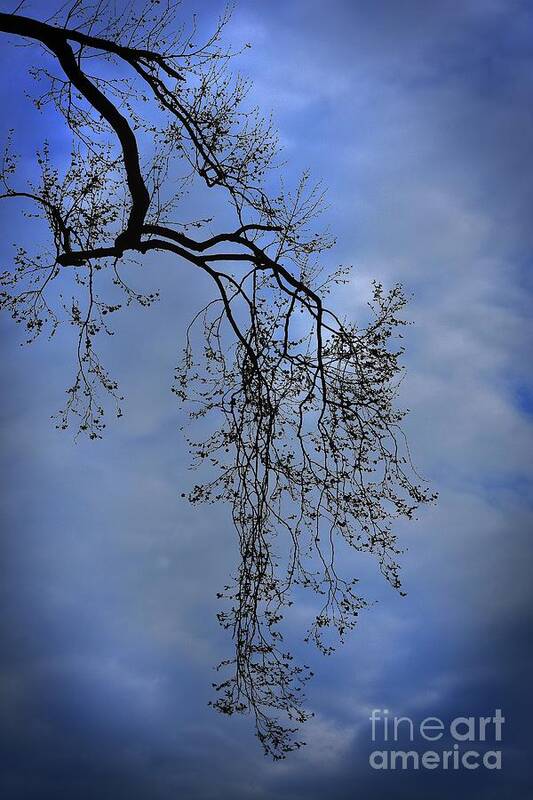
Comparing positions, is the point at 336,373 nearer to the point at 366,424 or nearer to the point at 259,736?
the point at 366,424

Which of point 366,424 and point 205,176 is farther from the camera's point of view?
point 205,176

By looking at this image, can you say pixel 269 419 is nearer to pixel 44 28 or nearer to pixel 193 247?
pixel 193 247

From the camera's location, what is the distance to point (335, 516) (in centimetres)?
720

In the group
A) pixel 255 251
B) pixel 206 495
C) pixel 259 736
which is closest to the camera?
pixel 259 736

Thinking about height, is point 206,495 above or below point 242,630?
above

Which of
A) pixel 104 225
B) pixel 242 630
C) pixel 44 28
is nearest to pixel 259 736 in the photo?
pixel 242 630

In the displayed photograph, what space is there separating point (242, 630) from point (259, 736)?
2.63 ft

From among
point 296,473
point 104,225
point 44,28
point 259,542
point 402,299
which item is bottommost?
point 259,542

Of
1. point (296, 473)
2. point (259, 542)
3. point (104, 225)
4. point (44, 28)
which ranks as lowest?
point (259, 542)

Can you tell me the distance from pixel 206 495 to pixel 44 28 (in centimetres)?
408

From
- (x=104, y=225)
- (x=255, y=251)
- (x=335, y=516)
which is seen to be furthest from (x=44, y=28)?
(x=335, y=516)

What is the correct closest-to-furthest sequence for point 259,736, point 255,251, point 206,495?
point 259,736 < point 206,495 < point 255,251

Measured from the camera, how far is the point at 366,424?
7340mm

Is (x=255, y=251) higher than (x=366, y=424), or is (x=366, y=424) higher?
(x=255, y=251)
